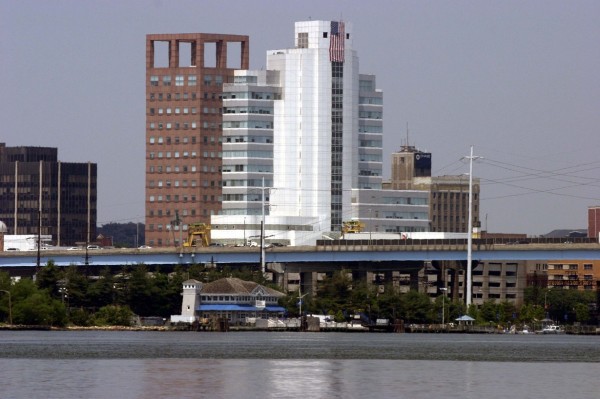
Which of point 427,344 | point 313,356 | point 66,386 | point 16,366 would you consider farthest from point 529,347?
point 66,386

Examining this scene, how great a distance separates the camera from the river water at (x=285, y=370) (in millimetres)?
114250

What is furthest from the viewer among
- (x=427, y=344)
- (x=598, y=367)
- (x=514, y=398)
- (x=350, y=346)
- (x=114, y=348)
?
(x=427, y=344)

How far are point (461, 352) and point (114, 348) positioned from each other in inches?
1367

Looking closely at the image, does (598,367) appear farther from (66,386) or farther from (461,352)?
(66,386)

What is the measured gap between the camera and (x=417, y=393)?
11469 centimetres

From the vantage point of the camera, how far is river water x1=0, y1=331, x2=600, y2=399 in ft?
375

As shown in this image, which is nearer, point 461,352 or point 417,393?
point 417,393

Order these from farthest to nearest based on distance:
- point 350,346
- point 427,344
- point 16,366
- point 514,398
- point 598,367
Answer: point 427,344
point 350,346
point 598,367
point 16,366
point 514,398

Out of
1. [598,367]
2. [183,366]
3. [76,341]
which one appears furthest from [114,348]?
[598,367]

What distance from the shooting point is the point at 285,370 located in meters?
135

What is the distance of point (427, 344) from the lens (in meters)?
199

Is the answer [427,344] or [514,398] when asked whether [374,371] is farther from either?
[427,344]

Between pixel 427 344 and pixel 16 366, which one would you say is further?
pixel 427 344

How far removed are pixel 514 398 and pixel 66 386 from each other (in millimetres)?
29348
